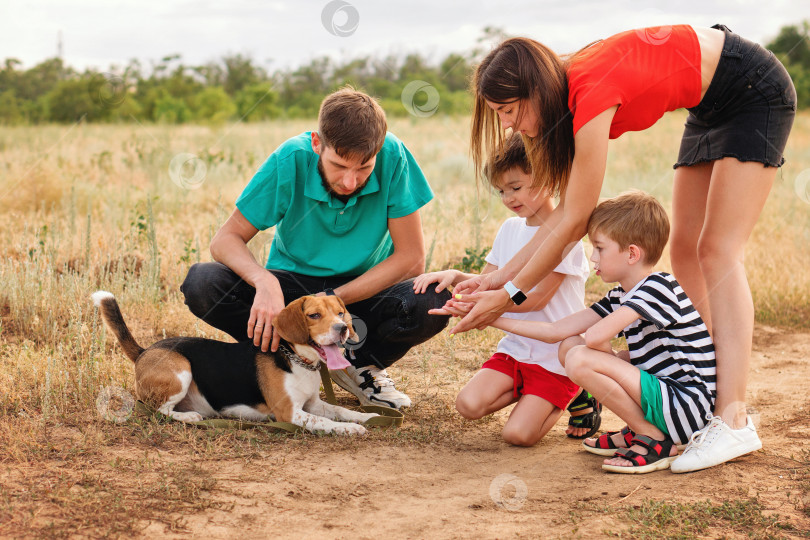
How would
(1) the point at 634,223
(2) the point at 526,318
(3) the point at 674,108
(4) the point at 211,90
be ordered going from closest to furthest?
(3) the point at 674,108
(1) the point at 634,223
(2) the point at 526,318
(4) the point at 211,90

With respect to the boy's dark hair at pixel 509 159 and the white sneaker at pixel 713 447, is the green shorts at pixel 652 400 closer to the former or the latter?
the white sneaker at pixel 713 447

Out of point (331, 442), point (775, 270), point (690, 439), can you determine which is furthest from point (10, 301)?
point (775, 270)

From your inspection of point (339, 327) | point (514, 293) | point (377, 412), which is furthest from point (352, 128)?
→ point (377, 412)

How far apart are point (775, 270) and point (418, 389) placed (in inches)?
165

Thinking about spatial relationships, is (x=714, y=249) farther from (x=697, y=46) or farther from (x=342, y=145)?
(x=342, y=145)

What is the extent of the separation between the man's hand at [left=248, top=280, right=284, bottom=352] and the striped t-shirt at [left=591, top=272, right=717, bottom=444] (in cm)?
171

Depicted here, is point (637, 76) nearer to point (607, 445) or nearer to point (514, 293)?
point (514, 293)

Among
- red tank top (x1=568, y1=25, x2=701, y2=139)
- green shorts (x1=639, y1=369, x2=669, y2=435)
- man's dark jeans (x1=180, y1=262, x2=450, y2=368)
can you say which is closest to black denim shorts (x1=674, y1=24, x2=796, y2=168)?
red tank top (x1=568, y1=25, x2=701, y2=139)

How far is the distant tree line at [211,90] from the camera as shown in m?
21.3

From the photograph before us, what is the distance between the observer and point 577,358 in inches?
137

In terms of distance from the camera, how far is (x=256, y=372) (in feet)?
13.1

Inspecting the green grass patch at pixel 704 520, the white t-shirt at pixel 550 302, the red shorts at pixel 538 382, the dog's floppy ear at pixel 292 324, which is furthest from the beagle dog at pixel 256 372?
the green grass patch at pixel 704 520

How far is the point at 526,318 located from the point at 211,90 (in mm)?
22636

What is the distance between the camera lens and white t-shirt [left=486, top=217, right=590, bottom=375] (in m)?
4.01
